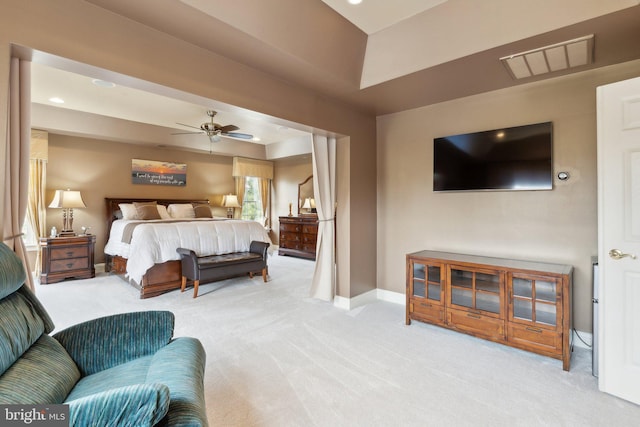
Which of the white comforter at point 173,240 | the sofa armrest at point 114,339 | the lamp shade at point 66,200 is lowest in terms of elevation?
the sofa armrest at point 114,339

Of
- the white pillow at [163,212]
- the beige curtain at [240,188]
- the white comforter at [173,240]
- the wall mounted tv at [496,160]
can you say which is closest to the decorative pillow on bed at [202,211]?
the white pillow at [163,212]

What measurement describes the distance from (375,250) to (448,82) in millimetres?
2245

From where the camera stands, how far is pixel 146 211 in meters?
5.82

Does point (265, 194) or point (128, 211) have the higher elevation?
point (265, 194)

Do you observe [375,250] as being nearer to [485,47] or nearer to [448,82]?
[448,82]

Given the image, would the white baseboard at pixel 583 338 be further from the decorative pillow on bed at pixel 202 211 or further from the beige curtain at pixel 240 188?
the beige curtain at pixel 240 188

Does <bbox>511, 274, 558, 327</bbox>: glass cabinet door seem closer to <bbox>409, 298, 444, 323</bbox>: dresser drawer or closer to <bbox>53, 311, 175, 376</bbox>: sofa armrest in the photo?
<bbox>409, 298, 444, 323</bbox>: dresser drawer

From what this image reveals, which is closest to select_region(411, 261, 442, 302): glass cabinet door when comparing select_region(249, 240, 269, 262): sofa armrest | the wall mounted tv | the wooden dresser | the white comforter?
the wall mounted tv

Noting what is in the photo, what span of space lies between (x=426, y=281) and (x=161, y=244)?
11.8 ft

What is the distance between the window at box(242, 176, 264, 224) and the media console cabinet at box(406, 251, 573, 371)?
5.90m

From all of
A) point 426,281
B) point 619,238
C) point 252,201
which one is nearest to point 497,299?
point 426,281

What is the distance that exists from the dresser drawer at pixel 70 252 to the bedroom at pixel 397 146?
14.4 feet

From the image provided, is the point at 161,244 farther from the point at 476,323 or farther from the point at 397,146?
the point at 476,323

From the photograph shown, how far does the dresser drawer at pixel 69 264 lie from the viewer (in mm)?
4914
